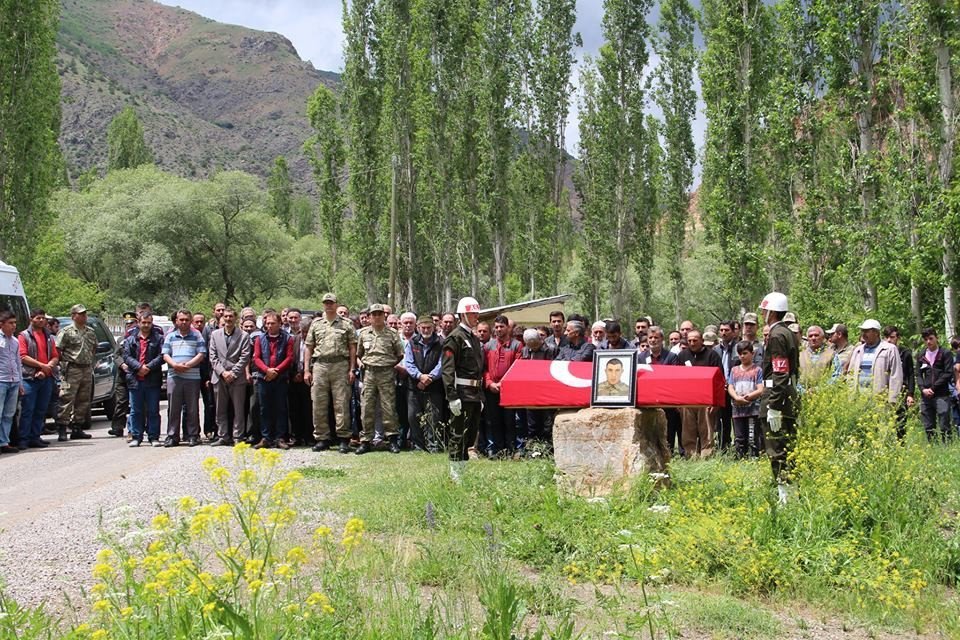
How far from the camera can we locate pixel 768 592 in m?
5.79

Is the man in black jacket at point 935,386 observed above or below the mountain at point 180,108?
below

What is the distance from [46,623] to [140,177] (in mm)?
52221

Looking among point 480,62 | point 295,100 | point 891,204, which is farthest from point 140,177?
point 295,100

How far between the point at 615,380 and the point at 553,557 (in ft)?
8.30

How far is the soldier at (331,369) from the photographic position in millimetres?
Result: 12352

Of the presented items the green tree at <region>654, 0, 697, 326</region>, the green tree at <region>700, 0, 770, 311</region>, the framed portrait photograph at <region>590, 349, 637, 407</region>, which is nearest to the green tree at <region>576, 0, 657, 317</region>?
the green tree at <region>654, 0, 697, 326</region>

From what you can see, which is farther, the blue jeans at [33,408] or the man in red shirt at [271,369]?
the blue jeans at [33,408]

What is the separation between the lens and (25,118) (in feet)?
86.7

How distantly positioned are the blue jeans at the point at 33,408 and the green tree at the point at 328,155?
30605 mm

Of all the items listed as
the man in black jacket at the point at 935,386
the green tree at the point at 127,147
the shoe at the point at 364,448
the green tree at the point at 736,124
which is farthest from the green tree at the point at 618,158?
the green tree at the point at 127,147

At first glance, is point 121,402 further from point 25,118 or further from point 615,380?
point 25,118

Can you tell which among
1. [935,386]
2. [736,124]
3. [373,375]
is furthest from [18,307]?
[736,124]

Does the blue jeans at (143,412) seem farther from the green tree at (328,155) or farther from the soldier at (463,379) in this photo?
the green tree at (328,155)

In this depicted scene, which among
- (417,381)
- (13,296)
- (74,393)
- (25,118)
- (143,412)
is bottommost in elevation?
(143,412)
